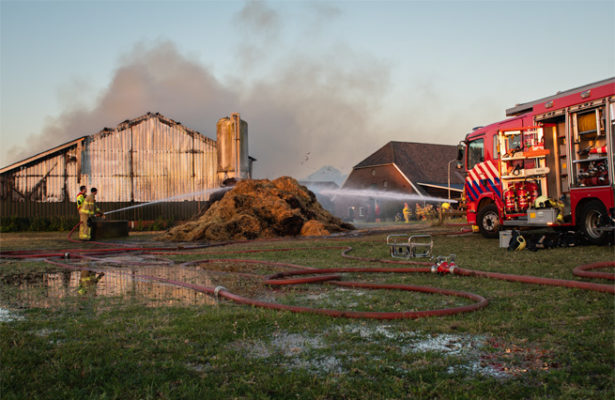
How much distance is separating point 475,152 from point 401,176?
85.2 ft

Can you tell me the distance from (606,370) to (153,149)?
28.0 metres

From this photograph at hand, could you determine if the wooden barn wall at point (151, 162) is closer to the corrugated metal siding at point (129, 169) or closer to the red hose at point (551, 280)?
the corrugated metal siding at point (129, 169)

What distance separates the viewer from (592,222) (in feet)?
36.0

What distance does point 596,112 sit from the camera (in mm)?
10875

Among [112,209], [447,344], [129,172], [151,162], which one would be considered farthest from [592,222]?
[112,209]

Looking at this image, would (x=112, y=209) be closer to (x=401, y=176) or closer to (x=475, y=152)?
(x=475, y=152)

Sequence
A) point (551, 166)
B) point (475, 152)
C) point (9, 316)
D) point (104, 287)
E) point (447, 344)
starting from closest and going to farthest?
1. point (447, 344)
2. point (9, 316)
3. point (104, 287)
4. point (551, 166)
5. point (475, 152)

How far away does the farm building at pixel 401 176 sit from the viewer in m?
40.0

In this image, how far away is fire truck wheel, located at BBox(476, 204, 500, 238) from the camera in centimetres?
1404

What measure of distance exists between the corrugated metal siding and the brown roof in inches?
761

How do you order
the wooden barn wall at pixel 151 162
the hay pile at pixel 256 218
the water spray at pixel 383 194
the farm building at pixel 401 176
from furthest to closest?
1. the farm building at pixel 401 176
2. the water spray at pixel 383 194
3. the wooden barn wall at pixel 151 162
4. the hay pile at pixel 256 218

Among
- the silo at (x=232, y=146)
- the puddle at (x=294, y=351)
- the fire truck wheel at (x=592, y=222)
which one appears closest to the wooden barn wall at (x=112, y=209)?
the silo at (x=232, y=146)

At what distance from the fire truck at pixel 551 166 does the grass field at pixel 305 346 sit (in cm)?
604

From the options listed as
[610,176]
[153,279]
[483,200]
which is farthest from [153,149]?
[610,176]
